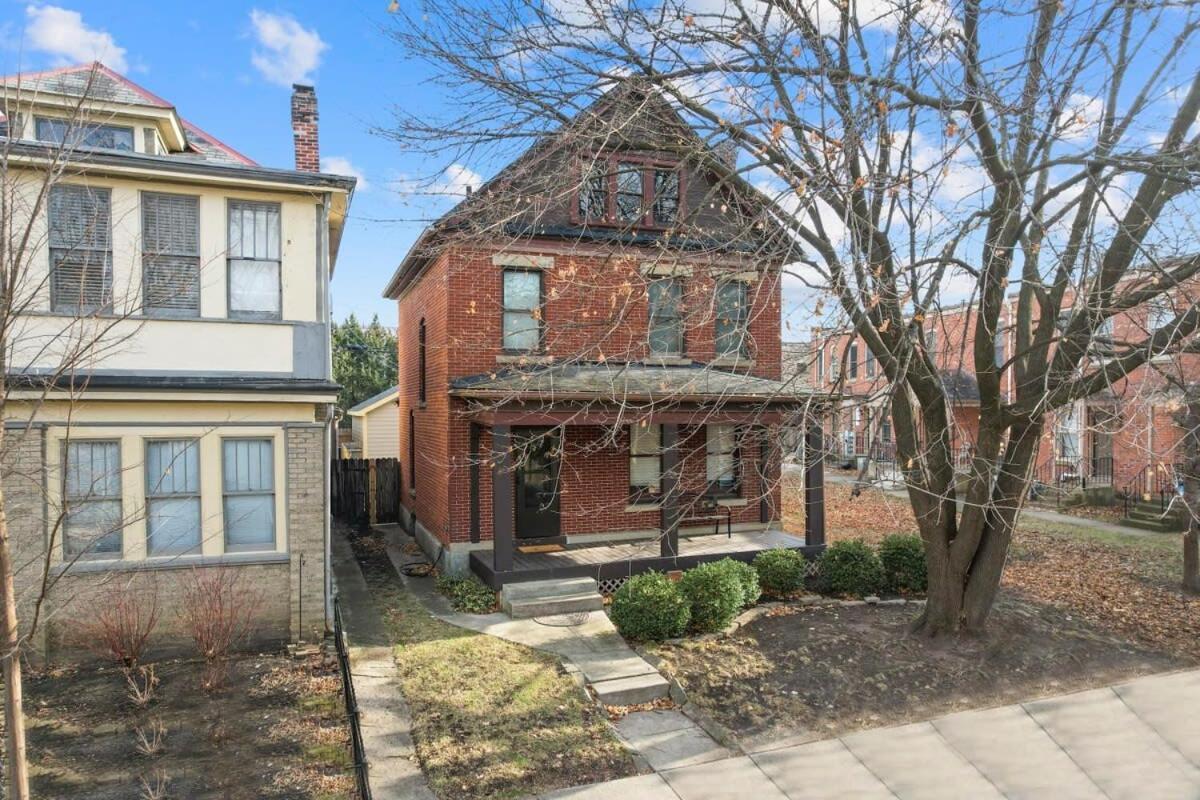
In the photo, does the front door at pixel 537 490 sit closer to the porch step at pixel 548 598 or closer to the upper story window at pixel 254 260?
the porch step at pixel 548 598

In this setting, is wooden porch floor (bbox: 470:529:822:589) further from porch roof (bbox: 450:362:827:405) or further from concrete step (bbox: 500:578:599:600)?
porch roof (bbox: 450:362:827:405)

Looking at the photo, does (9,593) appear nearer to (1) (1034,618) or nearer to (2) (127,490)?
(2) (127,490)

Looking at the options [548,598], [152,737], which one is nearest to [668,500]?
[548,598]

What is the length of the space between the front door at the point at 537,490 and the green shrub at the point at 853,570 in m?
5.28

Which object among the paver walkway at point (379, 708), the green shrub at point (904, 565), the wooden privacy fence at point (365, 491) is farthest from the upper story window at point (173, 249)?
the green shrub at point (904, 565)

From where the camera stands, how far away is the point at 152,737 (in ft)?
22.7

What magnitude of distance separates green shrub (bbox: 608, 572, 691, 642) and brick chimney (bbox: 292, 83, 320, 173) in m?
9.71

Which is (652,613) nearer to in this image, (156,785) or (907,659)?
(907,659)

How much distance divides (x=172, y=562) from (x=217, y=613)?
111 centimetres

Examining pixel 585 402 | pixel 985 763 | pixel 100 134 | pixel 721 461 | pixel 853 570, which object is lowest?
pixel 985 763

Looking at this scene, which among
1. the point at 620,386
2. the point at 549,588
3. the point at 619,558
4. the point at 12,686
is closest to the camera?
the point at 12,686

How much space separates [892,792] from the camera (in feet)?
20.8

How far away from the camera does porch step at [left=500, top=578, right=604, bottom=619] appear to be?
35.6ft

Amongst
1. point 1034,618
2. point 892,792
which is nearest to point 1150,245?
point 1034,618
